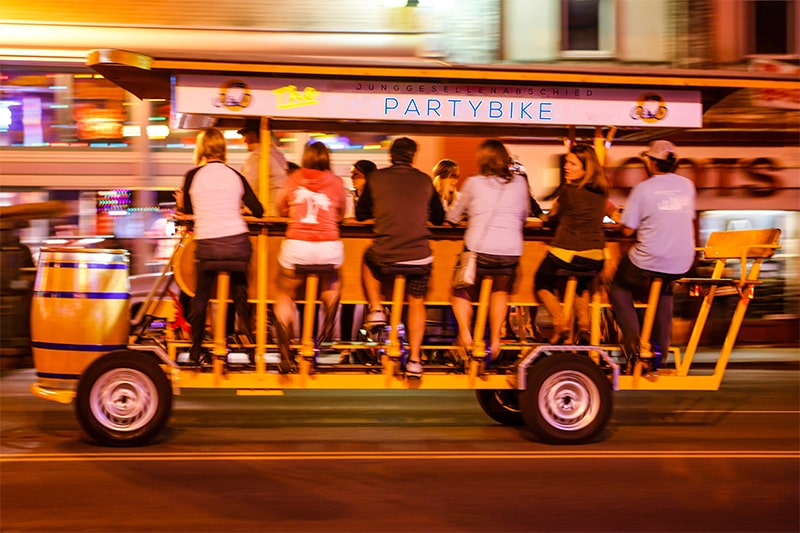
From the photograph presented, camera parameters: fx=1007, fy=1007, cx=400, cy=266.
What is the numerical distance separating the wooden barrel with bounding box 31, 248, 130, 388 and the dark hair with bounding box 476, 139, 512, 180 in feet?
9.64

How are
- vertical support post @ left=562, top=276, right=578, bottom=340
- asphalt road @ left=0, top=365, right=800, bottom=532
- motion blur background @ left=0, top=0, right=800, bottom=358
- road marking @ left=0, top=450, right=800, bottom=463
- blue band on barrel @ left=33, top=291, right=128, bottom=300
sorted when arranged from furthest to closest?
motion blur background @ left=0, top=0, right=800, bottom=358, vertical support post @ left=562, top=276, right=578, bottom=340, blue band on barrel @ left=33, top=291, right=128, bottom=300, road marking @ left=0, top=450, right=800, bottom=463, asphalt road @ left=0, top=365, right=800, bottom=532

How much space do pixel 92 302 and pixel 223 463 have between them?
5.37ft

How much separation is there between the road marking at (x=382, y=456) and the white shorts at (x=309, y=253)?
56.4 inches

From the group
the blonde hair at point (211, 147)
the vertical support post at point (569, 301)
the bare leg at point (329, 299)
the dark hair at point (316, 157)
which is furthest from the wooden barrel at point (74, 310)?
the vertical support post at point (569, 301)

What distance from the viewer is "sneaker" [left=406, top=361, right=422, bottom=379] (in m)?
7.69

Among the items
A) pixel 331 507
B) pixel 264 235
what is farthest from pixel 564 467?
pixel 264 235

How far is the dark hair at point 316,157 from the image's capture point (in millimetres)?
7773

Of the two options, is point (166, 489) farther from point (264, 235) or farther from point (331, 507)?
point (264, 235)

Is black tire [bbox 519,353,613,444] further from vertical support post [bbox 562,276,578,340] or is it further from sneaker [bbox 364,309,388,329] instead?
sneaker [bbox 364,309,388,329]

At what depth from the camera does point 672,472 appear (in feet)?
23.0

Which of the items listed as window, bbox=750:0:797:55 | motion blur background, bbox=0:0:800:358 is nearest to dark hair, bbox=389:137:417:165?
motion blur background, bbox=0:0:800:358

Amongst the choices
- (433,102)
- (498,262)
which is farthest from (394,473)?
(433,102)

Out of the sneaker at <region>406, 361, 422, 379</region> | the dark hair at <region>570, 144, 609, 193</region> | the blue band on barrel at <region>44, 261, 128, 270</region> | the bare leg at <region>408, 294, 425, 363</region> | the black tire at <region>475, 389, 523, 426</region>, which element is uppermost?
the dark hair at <region>570, 144, 609, 193</region>

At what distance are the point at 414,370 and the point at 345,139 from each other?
798 cm
